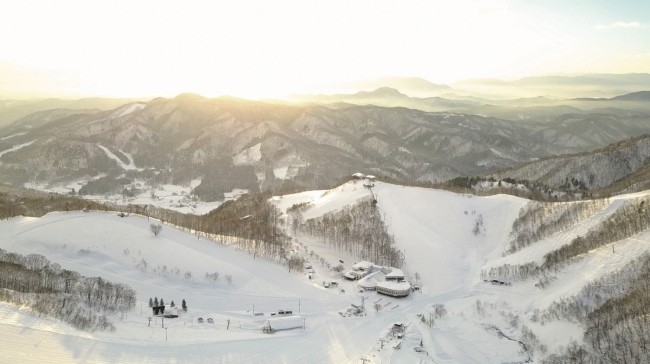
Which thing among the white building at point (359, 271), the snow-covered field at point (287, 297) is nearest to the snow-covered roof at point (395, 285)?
the snow-covered field at point (287, 297)

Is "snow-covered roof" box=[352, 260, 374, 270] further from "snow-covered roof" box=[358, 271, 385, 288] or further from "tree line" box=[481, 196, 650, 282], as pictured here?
"tree line" box=[481, 196, 650, 282]

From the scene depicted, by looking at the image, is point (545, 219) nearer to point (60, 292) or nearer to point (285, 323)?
point (285, 323)

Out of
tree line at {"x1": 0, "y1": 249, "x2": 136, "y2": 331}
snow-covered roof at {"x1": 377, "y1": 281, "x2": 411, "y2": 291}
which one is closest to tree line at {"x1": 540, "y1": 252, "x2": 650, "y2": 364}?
snow-covered roof at {"x1": 377, "y1": 281, "x2": 411, "y2": 291}

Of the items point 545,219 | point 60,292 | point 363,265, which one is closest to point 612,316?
point 363,265

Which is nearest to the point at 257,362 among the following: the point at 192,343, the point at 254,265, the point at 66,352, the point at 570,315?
the point at 192,343

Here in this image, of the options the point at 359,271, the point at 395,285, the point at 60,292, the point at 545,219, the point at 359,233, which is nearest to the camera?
the point at 60,292

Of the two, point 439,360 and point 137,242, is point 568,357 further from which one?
point 137,242
